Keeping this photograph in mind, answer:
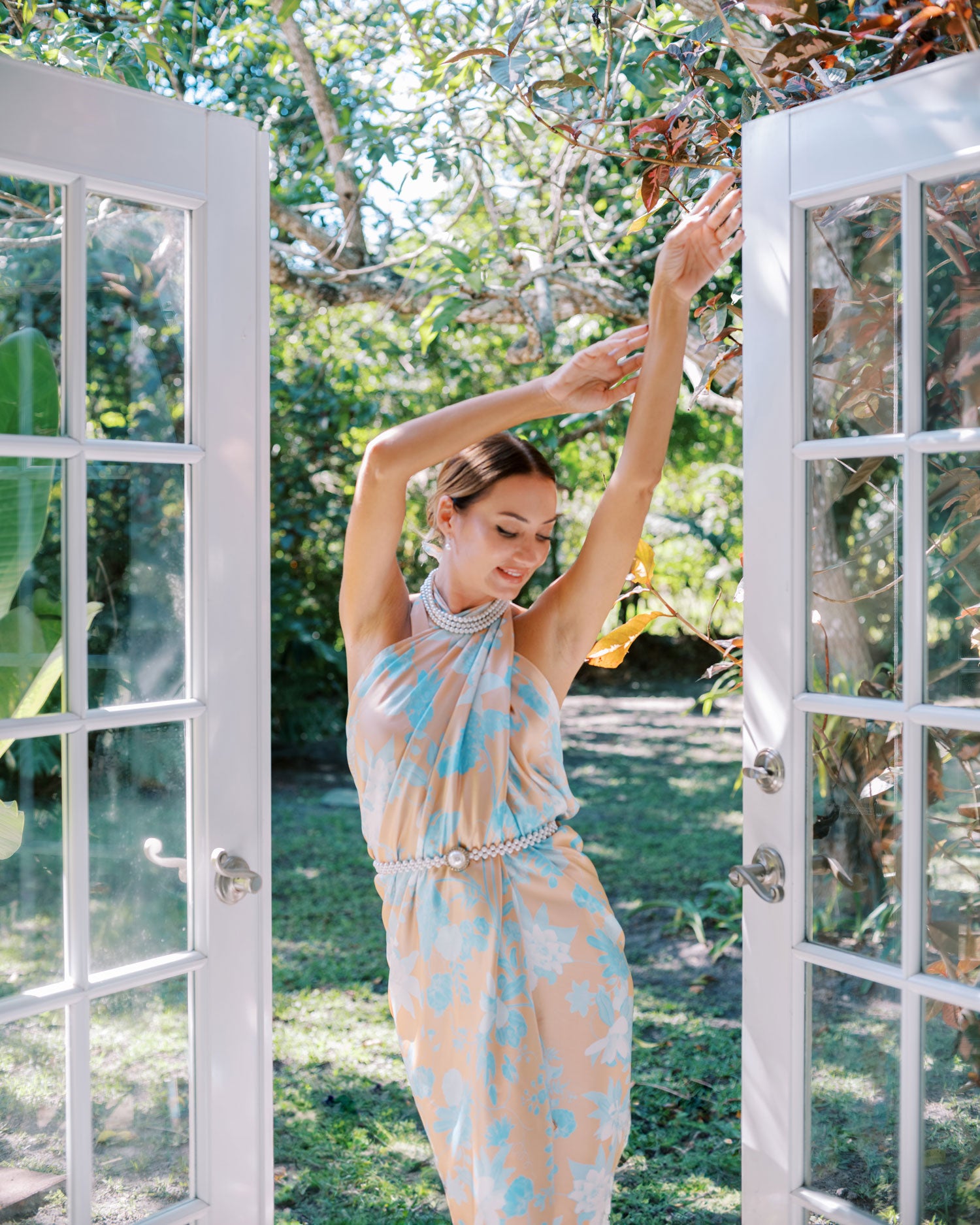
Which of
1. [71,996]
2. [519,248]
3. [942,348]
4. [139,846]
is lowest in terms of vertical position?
[71,996]

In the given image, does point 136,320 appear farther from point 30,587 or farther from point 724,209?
point 724,209

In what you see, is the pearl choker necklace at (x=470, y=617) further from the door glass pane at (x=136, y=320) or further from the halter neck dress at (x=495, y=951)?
the door glass pane at (x=136, y=320)

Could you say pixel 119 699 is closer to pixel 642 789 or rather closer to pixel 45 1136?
pixel 45 1136

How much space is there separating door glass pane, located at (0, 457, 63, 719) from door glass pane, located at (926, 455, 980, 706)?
48.5 inches

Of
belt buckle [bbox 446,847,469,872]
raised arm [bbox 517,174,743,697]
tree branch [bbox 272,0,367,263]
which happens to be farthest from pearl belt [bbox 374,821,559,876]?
tree branch [bbox 272,0,367,263]

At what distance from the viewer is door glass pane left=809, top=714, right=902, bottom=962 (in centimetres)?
170

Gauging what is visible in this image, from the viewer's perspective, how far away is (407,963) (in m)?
1.72

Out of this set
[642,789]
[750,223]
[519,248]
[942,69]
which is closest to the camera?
[942,69]

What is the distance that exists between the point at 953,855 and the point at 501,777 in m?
0.64

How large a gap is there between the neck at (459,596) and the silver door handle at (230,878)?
519 millimetres

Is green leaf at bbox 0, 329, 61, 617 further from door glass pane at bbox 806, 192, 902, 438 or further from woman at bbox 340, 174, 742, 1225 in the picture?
door glass pane at bbox 806, 192, 902, 438

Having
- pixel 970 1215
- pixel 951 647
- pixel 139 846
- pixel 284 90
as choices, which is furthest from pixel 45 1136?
pixel 284 90

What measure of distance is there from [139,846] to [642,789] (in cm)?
538

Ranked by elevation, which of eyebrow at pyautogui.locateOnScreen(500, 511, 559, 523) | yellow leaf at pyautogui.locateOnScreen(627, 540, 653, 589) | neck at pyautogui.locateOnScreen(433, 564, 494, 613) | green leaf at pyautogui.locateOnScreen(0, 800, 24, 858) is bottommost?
green leaf at pyautogui.locateOnScreen(0, 800, 24, 858)
